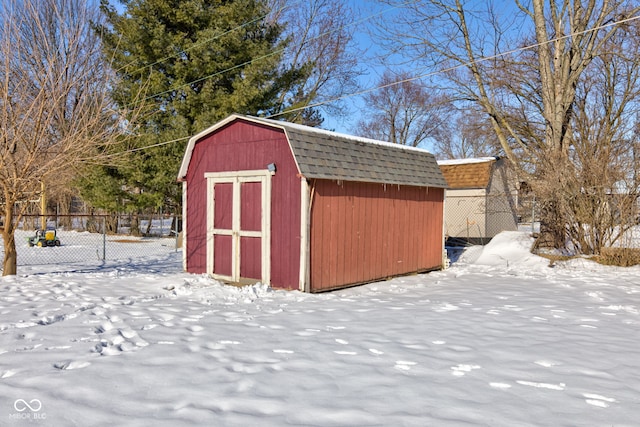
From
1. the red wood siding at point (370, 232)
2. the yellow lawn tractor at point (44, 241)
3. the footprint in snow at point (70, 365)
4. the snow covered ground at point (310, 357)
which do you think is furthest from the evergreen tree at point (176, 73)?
the footprint in snow at point (70, 365)

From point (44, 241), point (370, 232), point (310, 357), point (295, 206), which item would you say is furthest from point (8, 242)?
point (44, 241)

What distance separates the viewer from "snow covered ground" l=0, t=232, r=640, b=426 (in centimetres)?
296

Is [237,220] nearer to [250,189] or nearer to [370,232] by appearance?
[250,189]

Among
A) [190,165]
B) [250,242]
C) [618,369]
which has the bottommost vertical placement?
[618,369]

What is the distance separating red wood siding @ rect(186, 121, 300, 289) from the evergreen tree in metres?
8.01

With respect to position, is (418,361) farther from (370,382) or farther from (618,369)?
(618,369)

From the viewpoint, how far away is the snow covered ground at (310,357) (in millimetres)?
2965

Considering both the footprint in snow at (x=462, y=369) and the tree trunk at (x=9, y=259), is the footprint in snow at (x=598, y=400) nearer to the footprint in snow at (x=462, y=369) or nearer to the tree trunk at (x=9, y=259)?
the footprint in snow at (x=462, y=369)

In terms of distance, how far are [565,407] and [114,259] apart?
11425 mm

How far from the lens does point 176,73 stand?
1747 cm

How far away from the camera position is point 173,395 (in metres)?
3.19

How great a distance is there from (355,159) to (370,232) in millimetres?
1438

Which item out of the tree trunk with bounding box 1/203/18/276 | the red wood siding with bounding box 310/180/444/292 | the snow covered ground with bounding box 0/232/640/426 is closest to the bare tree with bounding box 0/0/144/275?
the tree trunk with bounding box 1/203/18/276

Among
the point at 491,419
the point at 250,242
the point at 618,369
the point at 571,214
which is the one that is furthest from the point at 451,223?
the point at 491,419
